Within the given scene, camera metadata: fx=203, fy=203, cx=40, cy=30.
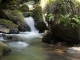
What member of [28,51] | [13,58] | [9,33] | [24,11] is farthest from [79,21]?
[24,11]

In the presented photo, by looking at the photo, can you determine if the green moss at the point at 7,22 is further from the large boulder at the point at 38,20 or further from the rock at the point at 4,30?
the large boulder at the point at 38,20

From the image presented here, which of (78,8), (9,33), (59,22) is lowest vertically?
(9,33)

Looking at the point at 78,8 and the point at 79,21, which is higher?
the point at 78,8

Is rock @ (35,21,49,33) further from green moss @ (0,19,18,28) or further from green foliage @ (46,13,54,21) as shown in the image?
green foliage @ (46,13,54,21)

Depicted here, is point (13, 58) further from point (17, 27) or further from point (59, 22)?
point (17, 27)

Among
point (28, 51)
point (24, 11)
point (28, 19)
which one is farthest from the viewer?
point (24, 11)

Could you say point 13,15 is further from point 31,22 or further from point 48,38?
point 48,38

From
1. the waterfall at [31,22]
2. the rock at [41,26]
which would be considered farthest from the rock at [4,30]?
the rock at [41,26]

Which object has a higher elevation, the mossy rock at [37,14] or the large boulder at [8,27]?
the mossy rock at [37,14]

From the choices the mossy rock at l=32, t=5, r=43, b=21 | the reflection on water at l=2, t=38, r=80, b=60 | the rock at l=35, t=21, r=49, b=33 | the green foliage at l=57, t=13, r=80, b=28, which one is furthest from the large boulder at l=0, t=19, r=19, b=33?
the green foliage at l=57, t=13, r=80, b=28

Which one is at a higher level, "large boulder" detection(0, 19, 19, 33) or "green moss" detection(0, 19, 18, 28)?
"green moss" detection(0, 19, 18, 28)

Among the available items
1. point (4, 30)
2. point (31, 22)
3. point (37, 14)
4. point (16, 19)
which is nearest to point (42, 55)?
point (4, 30)

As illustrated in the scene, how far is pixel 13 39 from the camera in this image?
12992mm

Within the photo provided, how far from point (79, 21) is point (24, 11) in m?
11.5
